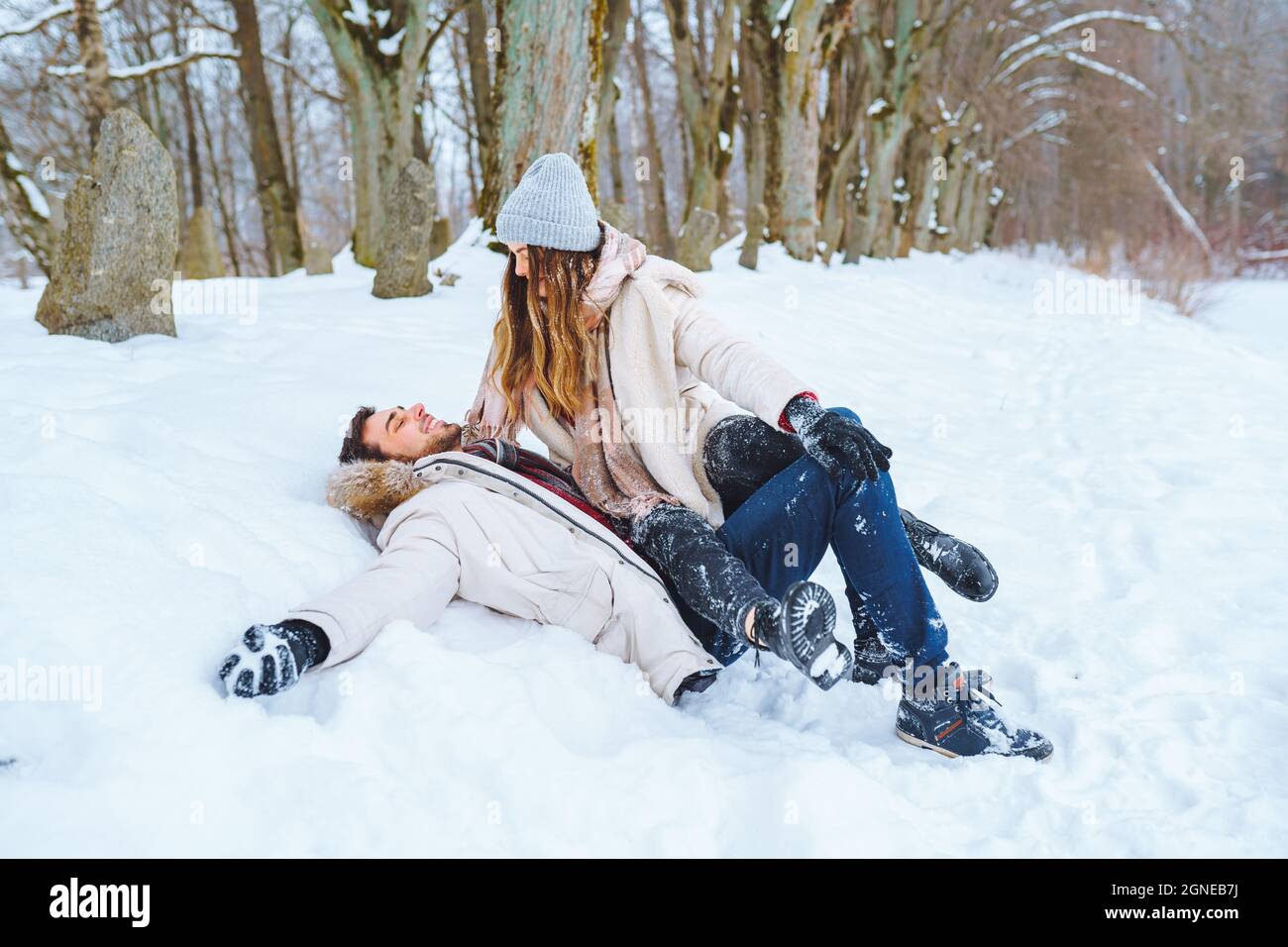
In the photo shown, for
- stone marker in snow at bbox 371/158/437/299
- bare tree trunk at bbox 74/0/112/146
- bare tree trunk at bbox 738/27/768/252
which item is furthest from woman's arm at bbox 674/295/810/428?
bare tree trunk at bbox 738/27/768/252

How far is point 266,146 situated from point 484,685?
9.63 meters

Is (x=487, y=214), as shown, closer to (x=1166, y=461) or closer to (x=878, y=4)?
(x=1166, y=461)

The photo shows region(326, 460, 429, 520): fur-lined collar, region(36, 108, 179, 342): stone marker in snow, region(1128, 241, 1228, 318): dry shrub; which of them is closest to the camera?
region(326, 460, 429, 520): fur-lined collar

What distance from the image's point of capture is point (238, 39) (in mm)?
9570

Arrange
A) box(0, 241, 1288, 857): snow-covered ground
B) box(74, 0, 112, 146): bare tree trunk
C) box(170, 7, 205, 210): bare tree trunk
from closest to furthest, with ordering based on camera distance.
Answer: box(0, 241, 1288, 857): snow-covered ground < box(74, 0, 112, 146): bare tree trunk < box(170, 7, 205, 210): bare tree trunk

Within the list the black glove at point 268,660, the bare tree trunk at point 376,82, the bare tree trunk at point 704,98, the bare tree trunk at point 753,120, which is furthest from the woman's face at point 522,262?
the bare tree trunk at point 753,120

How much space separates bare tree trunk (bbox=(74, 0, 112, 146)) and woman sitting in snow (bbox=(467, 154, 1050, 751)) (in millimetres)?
7540

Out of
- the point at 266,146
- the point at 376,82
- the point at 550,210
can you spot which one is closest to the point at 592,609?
the point at 550,210

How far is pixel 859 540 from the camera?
6.85 ft

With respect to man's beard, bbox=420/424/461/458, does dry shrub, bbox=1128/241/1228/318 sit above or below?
above

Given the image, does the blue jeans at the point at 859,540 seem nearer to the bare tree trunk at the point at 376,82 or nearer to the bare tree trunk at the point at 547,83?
the bare tree trunk at the point at 547,83

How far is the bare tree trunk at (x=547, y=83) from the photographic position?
5703 mm

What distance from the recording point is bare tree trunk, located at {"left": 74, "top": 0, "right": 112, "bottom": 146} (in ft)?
25.3

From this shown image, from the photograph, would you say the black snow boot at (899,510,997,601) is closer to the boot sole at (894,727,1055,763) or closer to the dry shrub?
the boot sole at (894,727,1055,763)
